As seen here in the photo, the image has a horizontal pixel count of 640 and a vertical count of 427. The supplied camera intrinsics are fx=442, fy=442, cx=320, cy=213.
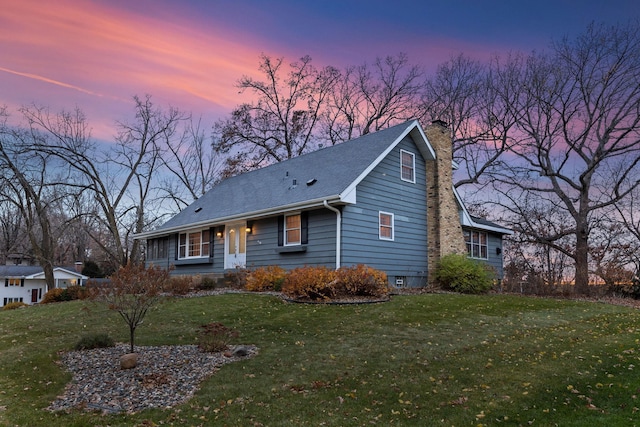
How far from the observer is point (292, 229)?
15688 millimetres

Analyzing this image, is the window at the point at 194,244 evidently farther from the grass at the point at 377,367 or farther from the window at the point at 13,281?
the window at the point at 13,281

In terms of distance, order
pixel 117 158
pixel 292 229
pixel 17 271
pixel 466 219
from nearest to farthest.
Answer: pixel 292 229 → pixel 466 219 → pixel 117 158 → pixel 17 271

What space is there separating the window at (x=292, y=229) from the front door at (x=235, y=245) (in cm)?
258

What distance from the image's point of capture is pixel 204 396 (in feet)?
18.6

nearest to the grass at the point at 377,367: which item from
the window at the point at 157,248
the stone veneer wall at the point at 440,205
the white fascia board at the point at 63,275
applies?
the stone veneer wall at the point at 440,205

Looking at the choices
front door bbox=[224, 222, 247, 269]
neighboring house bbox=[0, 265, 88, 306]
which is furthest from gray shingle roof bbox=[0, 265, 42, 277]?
front door bbox=[224, 222, 247, 269]

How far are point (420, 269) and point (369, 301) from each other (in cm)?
638

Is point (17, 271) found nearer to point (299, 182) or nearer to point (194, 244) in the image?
point (194, 244)

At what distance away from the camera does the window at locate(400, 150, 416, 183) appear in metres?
16.9

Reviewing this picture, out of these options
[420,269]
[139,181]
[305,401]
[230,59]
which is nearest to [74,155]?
[139,181]

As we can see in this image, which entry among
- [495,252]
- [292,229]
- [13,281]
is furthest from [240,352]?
[13,281]

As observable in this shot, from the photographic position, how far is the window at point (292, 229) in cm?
1548

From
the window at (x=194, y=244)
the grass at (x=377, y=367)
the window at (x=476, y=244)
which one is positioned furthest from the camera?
the window at (x=476, y=244)

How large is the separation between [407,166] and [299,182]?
4250mm
